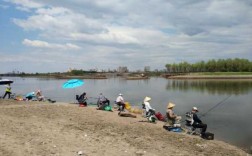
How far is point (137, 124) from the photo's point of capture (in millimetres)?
18828

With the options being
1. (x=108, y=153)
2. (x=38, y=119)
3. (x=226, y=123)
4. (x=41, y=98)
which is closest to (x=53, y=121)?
(x=38, y=119)

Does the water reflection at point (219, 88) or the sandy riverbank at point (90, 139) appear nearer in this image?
the sandy riverbank at point (90, 139)

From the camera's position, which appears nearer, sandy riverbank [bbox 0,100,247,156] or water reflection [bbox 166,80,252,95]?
sandy riverbank [bbox 0,100,247,156]

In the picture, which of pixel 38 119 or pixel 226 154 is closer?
pixel 226 154

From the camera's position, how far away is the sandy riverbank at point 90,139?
11.9 metres

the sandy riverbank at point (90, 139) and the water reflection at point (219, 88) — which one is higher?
the sandy riverbank at point (90, 139)

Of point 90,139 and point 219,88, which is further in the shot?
point 219,88

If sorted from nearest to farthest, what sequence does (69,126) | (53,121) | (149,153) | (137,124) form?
(149,153) → (69,126) → (53,121) → (137,124)

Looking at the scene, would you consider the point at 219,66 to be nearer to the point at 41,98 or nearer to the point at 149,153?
the point at 41,98

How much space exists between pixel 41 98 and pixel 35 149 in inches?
879

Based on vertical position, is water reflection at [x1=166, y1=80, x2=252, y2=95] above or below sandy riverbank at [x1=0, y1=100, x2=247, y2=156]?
below

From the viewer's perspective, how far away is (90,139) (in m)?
13.8

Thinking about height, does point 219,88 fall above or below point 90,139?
below

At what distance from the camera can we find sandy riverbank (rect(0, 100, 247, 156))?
1193cm
